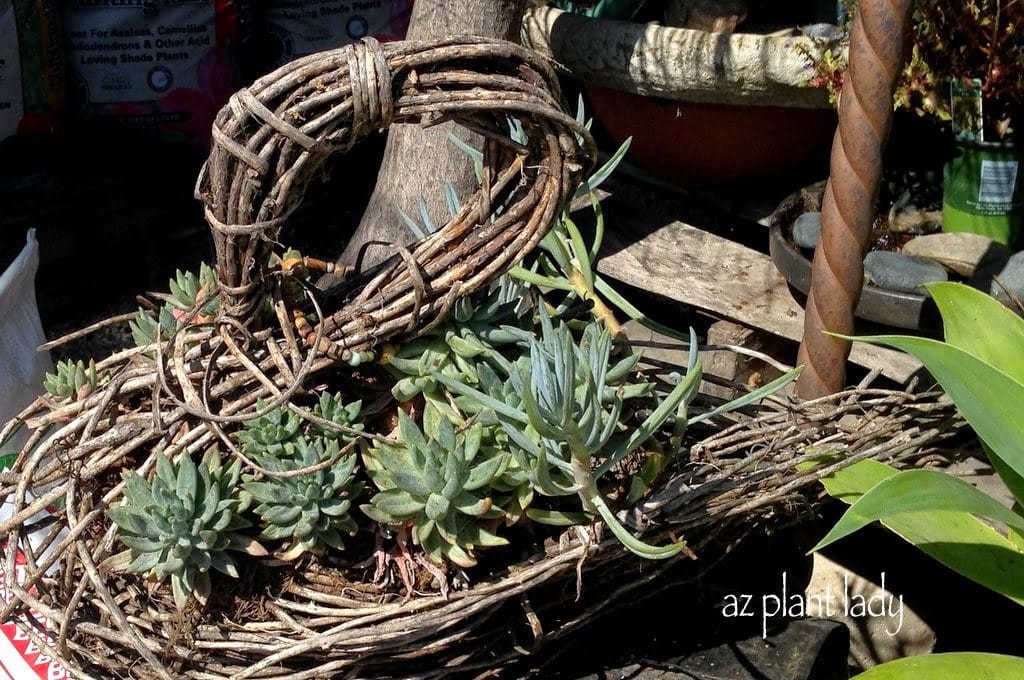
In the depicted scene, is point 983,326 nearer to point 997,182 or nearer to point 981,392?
point 981,392

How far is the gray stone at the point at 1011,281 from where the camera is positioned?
51.1 inches

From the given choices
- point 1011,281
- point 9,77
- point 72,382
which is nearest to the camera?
point 72,382

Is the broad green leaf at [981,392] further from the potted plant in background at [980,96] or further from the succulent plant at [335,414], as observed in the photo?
the potted plant in background at [980,96]

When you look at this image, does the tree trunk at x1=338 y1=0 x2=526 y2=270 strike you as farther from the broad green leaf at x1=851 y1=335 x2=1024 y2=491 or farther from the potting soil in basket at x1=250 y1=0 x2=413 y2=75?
the potting soil in basket at x1=250 y1=0 x2=413 y2=75

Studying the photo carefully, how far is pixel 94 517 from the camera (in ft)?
2.79

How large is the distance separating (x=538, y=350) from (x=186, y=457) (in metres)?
0.32

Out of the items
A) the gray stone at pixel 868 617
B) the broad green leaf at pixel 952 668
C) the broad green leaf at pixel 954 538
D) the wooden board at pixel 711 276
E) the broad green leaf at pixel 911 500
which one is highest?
the broad green leaf at pixel 911 500

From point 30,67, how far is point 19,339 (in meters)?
1.01

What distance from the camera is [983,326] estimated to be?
0.96 metres

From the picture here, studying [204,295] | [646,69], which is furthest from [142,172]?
Result: [204,295]

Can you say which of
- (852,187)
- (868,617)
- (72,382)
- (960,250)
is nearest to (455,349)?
(72,382)

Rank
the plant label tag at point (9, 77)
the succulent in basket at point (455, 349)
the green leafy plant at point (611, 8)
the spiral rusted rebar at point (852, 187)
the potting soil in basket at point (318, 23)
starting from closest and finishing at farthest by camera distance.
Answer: the succulent in basket at point (455, 349) < the spiral rusted rebar at point (852, 187) < the green leafy plant at point (611, 8) < the plant label tag at point (9, 77) < the potting soil in basket at point (318, 23)

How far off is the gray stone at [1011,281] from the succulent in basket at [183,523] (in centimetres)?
105

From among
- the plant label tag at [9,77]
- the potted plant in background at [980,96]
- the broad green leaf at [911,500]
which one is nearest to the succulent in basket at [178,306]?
the broad green leaf at [911,500]
